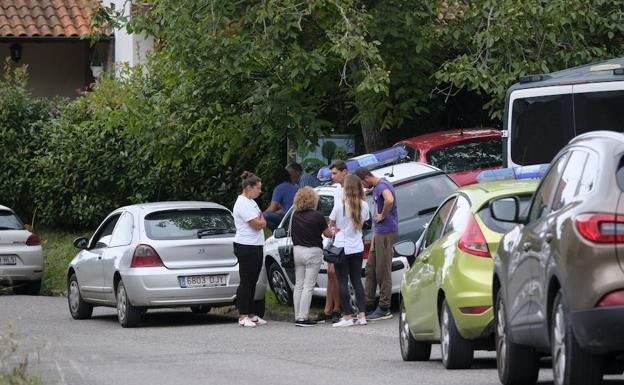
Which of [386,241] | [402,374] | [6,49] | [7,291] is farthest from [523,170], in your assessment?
[6,49]

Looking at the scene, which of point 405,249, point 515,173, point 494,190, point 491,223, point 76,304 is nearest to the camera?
point 491,223

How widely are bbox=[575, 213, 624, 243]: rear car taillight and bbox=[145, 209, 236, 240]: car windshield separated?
1080 cm

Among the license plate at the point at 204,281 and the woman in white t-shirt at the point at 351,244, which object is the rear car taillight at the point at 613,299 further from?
the license plate at the point at 204,281

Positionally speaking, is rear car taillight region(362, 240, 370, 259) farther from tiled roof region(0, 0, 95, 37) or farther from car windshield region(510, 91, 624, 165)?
tiled roof region(0, 0, 95, 37)

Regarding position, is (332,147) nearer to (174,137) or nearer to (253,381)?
(174,137)

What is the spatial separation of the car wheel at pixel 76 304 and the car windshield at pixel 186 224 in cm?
205

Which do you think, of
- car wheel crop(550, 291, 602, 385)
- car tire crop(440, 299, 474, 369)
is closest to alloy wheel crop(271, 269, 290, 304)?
car tire crop(440, 299, 474, 369)

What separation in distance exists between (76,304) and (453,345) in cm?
975

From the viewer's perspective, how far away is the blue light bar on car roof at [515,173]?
57.0 feet

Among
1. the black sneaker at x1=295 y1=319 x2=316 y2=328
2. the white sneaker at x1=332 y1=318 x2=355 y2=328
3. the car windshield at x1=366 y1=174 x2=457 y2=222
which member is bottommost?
the black sneaker at x1=295 y1=319 x2=316 y2=328

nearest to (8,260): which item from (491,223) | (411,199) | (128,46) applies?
(411,199)

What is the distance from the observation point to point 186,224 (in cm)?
1923

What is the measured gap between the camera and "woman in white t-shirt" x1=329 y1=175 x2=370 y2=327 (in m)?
18.0

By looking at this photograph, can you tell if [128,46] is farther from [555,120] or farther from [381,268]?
[381,268]
